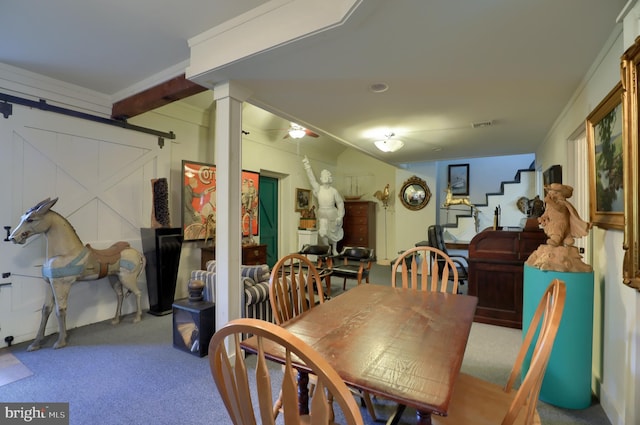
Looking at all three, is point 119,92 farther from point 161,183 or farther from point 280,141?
point 280,141

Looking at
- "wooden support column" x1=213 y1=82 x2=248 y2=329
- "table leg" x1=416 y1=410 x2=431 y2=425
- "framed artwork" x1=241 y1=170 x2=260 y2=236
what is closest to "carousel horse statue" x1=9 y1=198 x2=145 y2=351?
"wooden support column" x1=213 y1=82 x2=248 y2=329

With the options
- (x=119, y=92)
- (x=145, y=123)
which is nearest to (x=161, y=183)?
(x=145, y=123)

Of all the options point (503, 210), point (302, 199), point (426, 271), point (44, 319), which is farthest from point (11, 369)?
point (503, 210)

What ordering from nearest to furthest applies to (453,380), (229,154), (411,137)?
(453,380), (229,154), (411,137)

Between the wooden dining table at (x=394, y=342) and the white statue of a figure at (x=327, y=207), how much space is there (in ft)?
15.8

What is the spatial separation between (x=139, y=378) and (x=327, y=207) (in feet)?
16.1

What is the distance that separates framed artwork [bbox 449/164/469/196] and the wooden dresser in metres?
1.97

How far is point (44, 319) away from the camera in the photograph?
2.82m

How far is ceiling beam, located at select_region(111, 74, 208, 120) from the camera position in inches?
109

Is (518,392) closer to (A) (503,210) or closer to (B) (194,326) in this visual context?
(B) (194,326)

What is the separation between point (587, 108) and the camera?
7.51 ft

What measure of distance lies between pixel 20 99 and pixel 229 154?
7.35ft

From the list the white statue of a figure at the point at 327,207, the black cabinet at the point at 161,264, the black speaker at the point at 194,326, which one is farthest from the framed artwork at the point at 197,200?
the white statue of a figure at the point at 327,207

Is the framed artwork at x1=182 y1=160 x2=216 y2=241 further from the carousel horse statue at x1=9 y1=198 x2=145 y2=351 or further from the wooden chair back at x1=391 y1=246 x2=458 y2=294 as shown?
the wooden chair back at x1=391 y1=246 x2=458 y2=294
